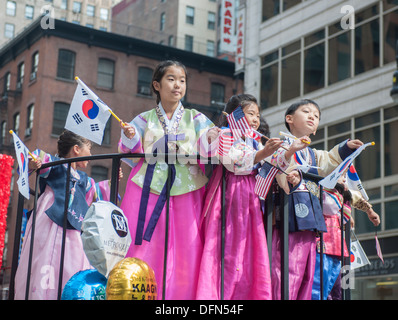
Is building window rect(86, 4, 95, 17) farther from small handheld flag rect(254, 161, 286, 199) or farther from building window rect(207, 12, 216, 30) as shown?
small handheld flag rect(254, 161, 286, 199)

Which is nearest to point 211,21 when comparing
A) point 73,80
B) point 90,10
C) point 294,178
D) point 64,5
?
point 90,10

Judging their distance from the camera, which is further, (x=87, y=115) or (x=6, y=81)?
(x=6, y=81)

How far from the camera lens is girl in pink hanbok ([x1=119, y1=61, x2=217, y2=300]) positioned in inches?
188

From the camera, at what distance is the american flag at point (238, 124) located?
4816mm

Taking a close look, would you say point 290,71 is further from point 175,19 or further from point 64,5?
point 175,19

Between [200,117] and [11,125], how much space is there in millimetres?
31635

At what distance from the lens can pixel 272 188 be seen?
4.88m

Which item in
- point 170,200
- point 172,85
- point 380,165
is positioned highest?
point 380,165

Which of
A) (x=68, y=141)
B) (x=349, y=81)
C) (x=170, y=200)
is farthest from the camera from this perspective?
(x=349, y=81)

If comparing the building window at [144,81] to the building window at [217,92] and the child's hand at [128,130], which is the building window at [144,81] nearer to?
the building window at [217,92]

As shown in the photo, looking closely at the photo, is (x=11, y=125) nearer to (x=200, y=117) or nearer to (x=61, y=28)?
(x=61, y=28)

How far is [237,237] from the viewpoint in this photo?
4723mm

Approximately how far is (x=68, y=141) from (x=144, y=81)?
29595 mm
